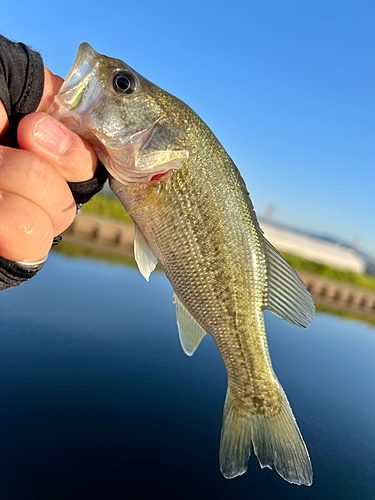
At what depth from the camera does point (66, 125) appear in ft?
6.77

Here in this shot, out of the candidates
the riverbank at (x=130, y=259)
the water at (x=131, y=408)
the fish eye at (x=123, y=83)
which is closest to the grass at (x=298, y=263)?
the riverbank at (x=130, y=259)

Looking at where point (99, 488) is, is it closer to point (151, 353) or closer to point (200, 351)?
point (151, 353)

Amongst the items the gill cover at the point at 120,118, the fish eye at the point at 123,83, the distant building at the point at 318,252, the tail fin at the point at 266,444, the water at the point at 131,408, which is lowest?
the water at the point at 131,408

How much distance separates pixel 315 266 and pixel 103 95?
31.6m

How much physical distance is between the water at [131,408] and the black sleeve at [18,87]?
4.69 metres

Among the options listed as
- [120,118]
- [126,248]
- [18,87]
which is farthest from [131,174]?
[126,248]

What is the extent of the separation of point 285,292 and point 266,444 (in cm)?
121

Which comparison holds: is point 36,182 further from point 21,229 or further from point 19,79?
point 19,79

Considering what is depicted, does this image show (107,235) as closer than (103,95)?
No

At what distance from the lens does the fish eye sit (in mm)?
2270

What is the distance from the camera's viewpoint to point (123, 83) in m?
2.30

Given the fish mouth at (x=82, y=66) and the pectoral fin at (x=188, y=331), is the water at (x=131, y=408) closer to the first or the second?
the pectoral fin at (x=188, y=331)

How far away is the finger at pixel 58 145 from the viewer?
1800 millimetres

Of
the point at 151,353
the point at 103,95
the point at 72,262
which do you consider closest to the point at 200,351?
the point at 151,353
